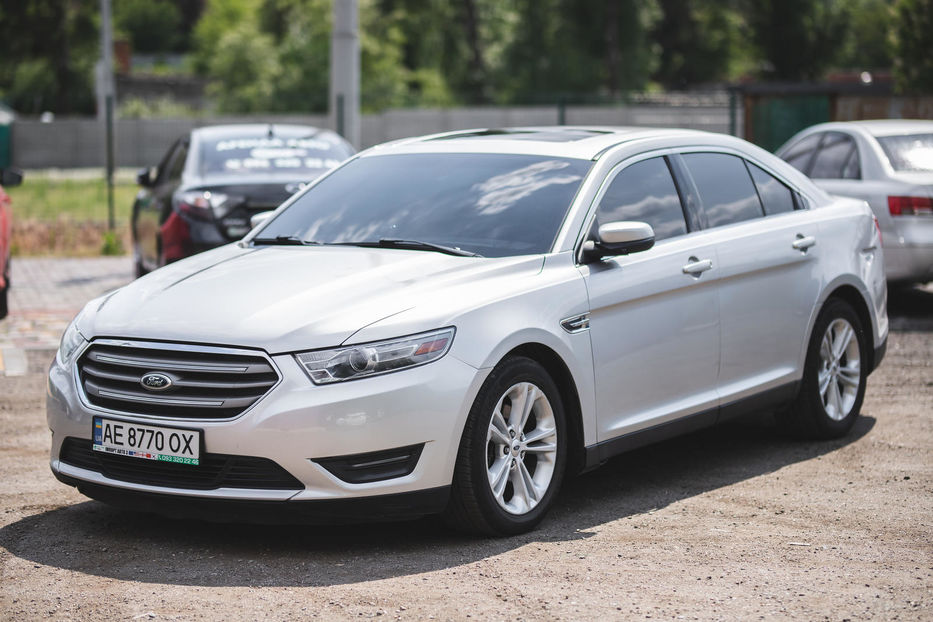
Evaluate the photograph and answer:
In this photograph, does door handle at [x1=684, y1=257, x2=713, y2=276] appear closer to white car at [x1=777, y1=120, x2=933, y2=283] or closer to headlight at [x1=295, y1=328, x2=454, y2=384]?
headlight at [x1=295, y1=328, x2=454, y2=384]

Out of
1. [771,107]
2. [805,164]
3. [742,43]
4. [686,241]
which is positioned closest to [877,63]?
[742,43]

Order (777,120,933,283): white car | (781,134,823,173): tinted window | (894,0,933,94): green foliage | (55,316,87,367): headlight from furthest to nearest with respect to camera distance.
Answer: (894,0,933,94): green foliage
(781,134,823,173): tinted window
(777,120,933,283): white car
(55,316,87,367): headlight

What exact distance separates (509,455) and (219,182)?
6.45m

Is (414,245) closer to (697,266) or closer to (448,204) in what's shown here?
(448,204)

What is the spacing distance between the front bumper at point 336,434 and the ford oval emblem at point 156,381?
11cm

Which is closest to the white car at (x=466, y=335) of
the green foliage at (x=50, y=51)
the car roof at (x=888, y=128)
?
the car roof at (x=888, y=128)

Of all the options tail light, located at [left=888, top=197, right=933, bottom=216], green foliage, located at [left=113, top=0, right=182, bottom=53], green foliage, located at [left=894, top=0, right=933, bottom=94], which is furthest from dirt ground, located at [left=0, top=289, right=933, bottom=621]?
green foliage, located at [left=113, top=0, right=182, bottom=53]

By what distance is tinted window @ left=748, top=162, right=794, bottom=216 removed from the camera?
23.2 ft

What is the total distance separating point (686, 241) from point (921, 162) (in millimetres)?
6204

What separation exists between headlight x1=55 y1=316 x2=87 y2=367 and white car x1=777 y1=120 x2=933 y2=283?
770 centimetres

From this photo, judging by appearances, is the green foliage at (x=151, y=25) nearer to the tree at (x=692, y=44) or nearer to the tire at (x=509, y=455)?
the tree at (x=692, y=44)

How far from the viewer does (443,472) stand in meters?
5.07

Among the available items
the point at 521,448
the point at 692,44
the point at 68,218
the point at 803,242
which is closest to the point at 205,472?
the point at 521,448

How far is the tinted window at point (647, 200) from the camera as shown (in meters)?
6.16
